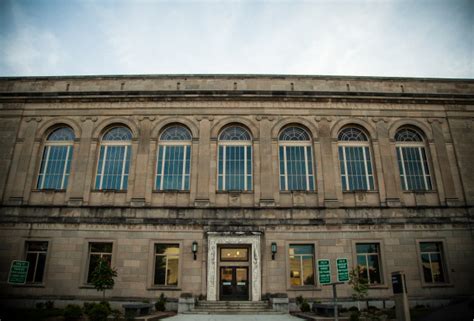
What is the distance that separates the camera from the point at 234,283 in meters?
18.1

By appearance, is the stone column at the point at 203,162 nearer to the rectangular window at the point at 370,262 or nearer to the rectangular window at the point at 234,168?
the rectangular window at the point at 234,168

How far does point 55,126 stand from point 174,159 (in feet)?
27.9

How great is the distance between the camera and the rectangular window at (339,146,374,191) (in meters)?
19.9

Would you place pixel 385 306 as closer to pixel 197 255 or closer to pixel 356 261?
pixel 356 261

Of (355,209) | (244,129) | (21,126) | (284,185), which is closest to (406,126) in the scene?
(355,209)

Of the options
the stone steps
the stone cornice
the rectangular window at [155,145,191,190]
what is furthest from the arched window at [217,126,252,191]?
the stone steps

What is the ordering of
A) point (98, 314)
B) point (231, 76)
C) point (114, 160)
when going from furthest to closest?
point (231, 76) < point (114, 160) < point (98, 314)

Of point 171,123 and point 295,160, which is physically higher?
point 171,123

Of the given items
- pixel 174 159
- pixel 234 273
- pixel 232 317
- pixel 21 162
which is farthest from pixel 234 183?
pixel 21 162

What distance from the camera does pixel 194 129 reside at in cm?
2075

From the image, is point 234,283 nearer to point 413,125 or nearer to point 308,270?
point 308,270

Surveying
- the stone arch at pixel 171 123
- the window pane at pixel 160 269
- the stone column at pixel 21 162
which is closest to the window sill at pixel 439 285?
the window pane at pixel 160 269

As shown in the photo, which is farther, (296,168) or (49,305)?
(296,168)

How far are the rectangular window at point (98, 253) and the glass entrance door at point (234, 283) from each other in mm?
6717
